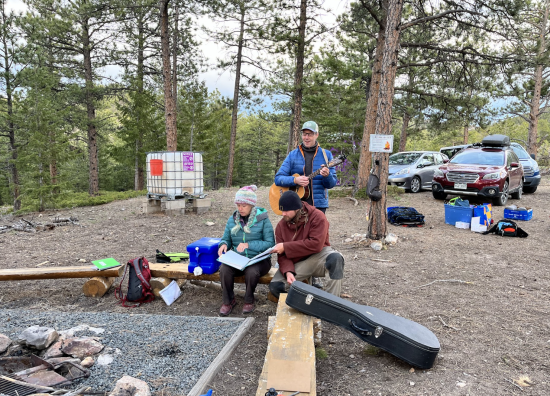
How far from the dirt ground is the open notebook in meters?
0.58

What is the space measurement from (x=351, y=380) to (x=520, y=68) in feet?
25.0

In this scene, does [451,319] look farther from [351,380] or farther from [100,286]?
[100,286]

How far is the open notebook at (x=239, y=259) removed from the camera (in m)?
3.79

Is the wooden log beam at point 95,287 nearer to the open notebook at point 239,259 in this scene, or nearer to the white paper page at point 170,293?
the white paper page at point 170,293

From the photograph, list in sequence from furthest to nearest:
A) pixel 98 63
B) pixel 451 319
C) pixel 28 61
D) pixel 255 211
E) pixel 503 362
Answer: pixel 98 63, pixel 28 61, pixel 255 211, pixel 451 319, pixel 503 362

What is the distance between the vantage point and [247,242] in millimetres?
4070

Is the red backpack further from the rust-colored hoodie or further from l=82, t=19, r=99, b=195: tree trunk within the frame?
l=82, t=19, r=99, b=195: tree trunk

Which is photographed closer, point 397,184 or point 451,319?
point 451,319

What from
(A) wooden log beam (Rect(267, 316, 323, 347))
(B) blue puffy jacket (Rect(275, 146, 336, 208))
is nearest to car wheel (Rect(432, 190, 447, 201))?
(B) blue puffy jacket (Rect(275, 146, 336, 208))

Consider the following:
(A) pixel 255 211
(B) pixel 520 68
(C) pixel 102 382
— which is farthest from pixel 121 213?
(B) pixel 520 68

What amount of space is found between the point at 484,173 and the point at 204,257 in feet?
28.8

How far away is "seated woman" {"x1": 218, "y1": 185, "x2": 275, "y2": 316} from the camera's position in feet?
12.9

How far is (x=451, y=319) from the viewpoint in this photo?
3621 mm

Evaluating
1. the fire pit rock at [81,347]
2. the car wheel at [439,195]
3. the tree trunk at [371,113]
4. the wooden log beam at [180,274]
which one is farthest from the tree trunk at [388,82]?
the car wheel at [439,195]
